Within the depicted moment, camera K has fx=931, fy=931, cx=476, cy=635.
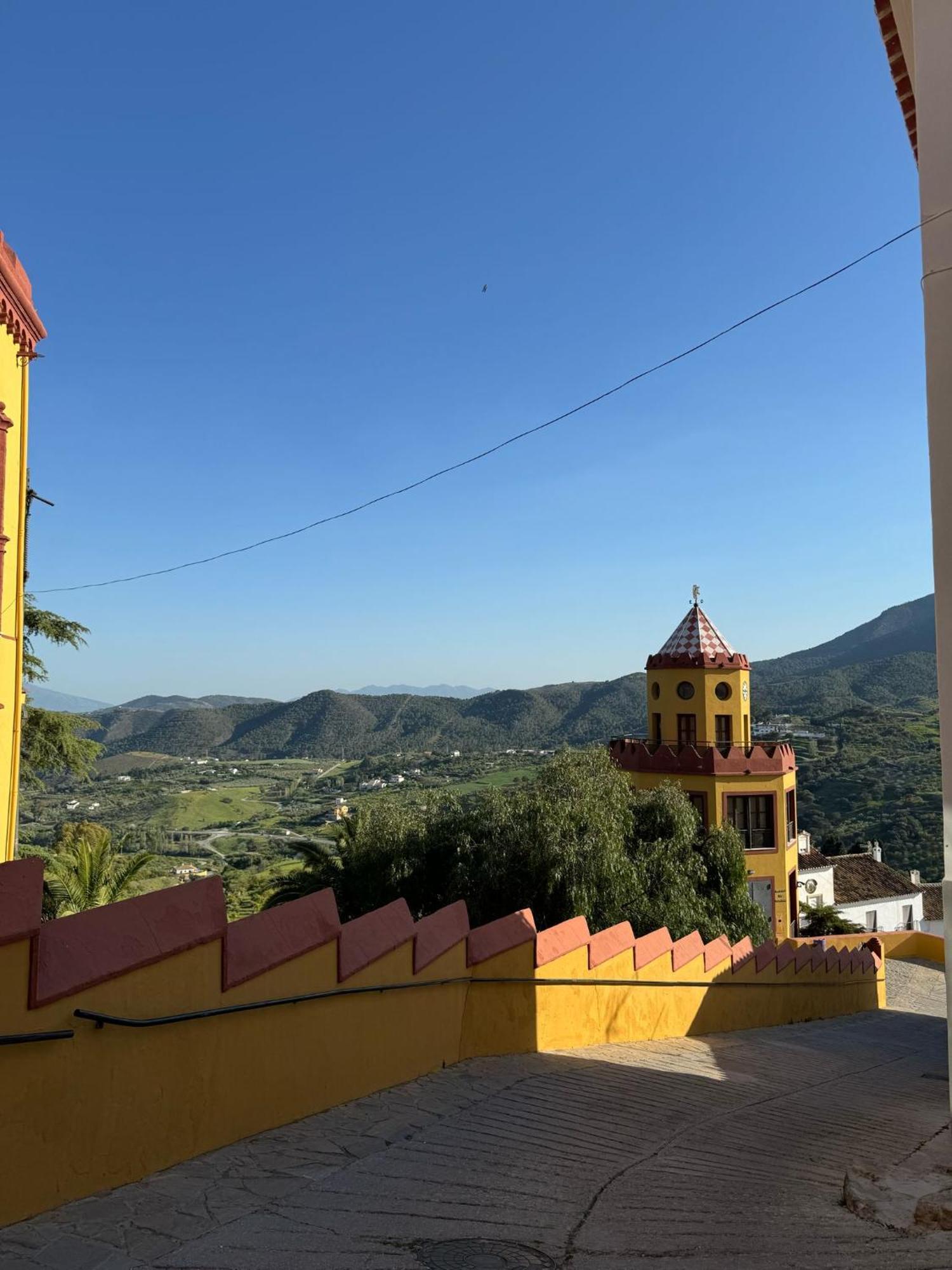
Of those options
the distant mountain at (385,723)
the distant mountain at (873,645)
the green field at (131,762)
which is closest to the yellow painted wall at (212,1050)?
the distant mountain at (385,723)

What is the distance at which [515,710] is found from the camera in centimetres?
12419

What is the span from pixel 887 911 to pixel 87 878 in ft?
129

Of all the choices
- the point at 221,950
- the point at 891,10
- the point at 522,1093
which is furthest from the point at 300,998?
the point at 891,10

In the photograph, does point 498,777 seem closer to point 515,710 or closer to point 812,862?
point 812,862

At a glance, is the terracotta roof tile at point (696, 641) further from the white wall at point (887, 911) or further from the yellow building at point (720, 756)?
the white wall at point (887, 911)

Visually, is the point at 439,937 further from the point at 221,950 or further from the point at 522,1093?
the point at 221,950

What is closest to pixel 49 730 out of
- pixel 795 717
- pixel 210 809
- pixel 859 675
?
pixel 210 809

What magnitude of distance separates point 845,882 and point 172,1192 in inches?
1785

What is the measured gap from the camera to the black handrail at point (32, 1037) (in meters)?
4.05

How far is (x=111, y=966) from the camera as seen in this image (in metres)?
4.61

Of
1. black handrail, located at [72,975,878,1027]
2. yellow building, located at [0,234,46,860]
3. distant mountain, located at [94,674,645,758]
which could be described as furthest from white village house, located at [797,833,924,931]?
distant mountain, located at [94,674,645,758]

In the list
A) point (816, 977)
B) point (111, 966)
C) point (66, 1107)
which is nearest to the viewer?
point (66, 1107)

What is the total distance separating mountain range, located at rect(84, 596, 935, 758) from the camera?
112 metres

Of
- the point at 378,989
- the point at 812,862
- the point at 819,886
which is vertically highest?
the point at 378,989
